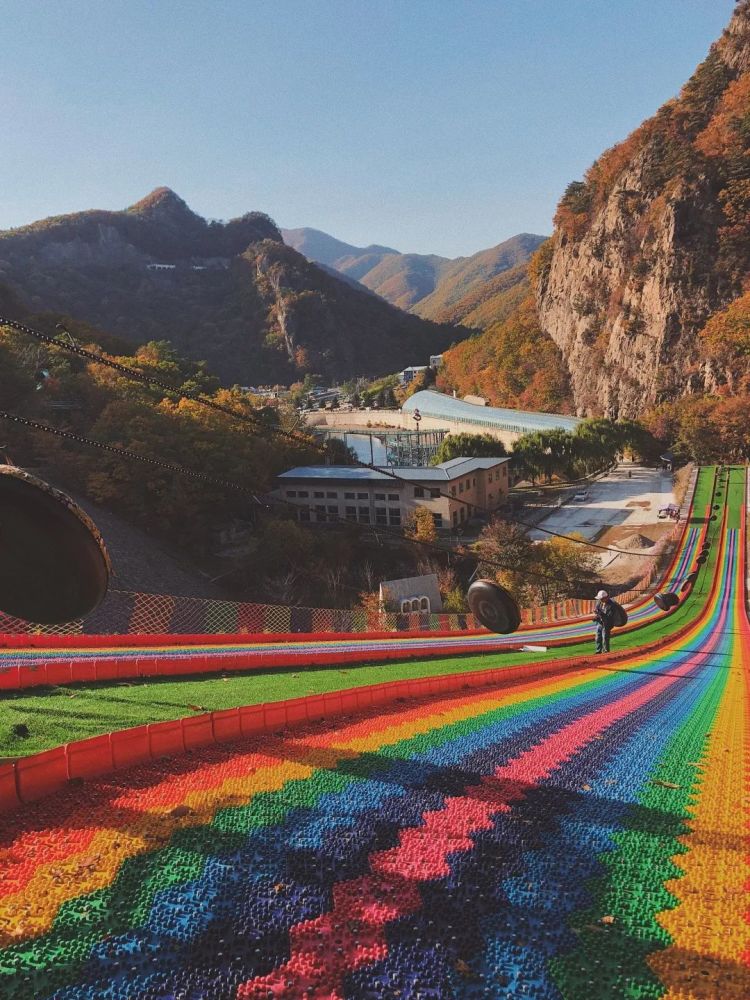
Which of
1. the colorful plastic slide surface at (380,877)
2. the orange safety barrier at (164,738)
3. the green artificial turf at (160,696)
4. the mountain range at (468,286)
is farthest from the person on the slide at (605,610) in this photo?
the mountain range at (468,286)

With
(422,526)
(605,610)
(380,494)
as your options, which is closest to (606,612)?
(605,610)

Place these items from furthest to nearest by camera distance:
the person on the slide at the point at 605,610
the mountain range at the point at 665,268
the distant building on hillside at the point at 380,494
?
the mountain range at the point at 665,268 < the distant building on hillside at the point at 380,494 < the person on the slide at the point at 605,610

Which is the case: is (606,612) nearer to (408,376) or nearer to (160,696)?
(160,696)

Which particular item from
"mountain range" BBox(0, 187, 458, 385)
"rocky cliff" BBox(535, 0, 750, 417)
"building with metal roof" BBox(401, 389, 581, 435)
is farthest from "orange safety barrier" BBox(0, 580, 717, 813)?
"mountain range" BBox(0, 187, 458, 385)

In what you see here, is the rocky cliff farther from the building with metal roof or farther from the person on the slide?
the person on the slide

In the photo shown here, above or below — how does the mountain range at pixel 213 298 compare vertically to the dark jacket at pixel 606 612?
above

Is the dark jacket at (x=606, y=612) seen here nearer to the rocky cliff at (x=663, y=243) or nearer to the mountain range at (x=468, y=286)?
→ the rocky cliff at (x=663, y=243)
